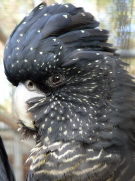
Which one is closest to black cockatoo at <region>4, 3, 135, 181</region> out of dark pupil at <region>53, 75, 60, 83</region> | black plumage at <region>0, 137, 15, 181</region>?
dark pupil at <region>53, 75, 60, 83</region>

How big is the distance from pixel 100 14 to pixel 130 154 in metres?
1.00

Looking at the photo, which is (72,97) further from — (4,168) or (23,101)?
(4,168)

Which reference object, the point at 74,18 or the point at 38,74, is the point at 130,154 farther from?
the point at 74,18

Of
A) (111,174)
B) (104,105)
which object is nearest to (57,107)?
(104,105)

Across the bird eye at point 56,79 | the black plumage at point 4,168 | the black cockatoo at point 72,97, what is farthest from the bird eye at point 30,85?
the black plumage at point 4,168

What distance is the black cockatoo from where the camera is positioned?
1.22 meters

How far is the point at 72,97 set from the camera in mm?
1279

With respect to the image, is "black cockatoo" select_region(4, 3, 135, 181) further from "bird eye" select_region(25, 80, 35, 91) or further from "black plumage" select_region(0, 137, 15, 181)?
"black plumage" select_region(0, 137, 15, 181)

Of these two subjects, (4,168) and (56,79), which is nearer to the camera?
(56,79)

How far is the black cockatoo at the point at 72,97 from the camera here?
1.22m

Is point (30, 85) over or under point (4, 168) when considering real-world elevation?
over

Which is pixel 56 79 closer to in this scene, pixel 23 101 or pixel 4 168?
pixel 23 101

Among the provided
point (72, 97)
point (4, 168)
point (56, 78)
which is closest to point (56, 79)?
point (56, 78)

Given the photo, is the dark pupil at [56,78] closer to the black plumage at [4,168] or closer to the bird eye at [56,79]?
the bird eye at [56,79]
